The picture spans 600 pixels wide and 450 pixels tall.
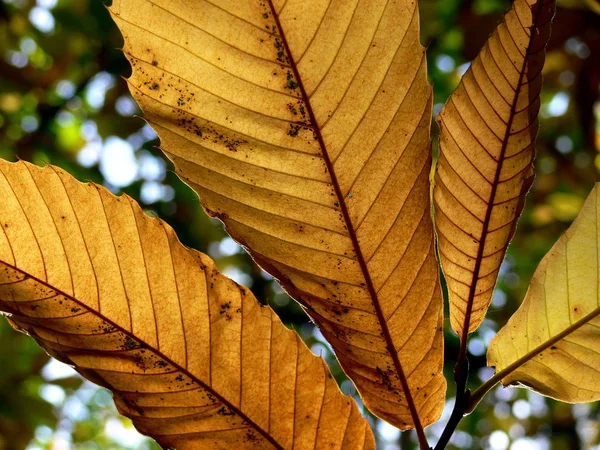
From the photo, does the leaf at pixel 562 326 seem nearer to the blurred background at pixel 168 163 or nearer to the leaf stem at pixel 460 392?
the leaf stem at pixel 460 392

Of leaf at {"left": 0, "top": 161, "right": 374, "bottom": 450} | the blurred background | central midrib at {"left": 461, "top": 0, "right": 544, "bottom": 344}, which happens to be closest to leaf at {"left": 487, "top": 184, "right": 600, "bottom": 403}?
central midrib at {"left": 461, "top": 0, "right": 544, "bottom": 344}

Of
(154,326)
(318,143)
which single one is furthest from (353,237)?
(154,326)

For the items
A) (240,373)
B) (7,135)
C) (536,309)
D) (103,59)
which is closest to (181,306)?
(240,373)

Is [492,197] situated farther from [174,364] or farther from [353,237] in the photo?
[174,364]

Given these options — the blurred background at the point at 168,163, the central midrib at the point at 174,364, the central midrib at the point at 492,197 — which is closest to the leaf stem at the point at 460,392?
the central midrib at the point at 492,197

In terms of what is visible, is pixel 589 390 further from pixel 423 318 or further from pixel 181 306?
pixel 181 306

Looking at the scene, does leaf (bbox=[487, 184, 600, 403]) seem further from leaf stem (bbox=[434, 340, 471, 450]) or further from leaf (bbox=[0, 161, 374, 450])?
leaf (bbox=[0, 161, 374, 450])

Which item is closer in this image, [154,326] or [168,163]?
[154,326]
